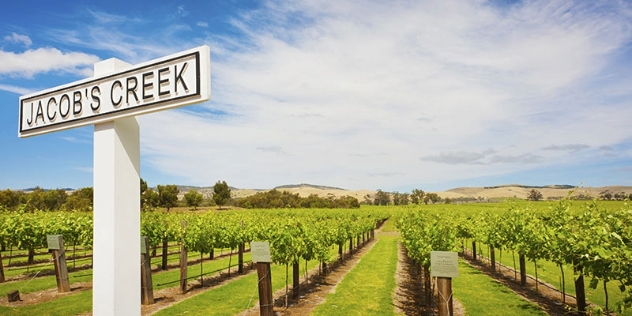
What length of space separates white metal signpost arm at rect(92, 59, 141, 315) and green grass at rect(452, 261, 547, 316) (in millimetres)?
12030

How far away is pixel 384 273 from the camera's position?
780 inches

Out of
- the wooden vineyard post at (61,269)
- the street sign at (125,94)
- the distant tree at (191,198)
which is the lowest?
the wooden vineyard post at (61,269)

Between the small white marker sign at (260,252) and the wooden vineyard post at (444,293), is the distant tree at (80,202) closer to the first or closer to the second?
the small white marker sign at (260,252)

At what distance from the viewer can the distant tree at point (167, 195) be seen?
77.6 m

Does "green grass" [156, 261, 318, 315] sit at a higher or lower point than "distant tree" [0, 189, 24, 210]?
lower

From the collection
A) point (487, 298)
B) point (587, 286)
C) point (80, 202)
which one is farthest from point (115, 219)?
point (80, 202)

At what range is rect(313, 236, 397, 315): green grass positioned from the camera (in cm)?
1259

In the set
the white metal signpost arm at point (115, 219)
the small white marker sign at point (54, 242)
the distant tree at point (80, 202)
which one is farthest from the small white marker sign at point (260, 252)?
the distant tree at point (80, 202)

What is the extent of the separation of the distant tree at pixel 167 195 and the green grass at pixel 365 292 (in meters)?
63.0

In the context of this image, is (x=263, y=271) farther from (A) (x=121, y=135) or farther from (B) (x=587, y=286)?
(B) (x=587, y=286)

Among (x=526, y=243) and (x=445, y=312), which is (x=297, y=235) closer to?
(x=445, y=312)

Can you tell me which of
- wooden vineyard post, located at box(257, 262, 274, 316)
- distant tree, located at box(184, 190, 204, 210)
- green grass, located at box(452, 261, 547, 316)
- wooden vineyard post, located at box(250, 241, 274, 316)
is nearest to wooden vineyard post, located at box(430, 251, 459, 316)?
wooden vineyard post, located at box(250, 241, 274, 316)

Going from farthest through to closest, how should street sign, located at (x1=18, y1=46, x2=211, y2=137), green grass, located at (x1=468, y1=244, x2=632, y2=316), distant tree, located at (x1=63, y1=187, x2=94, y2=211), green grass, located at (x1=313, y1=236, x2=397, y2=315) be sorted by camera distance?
1. distant tree, located at (x1=63, y1=187, x2=94, y2=211)
2. green grass, located at (x1=468, y1=244, x2=632, y2=316)
3. green grass, located at (x1=313, y1=236, x2=397, y2=315)
4. street sign, located at (x1=18, y1=46, x2=211, y2=137)

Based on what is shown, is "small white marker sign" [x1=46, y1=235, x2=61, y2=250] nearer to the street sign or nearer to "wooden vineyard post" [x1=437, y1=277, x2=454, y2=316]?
the street sign
